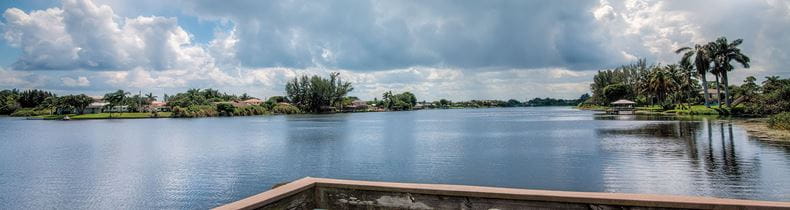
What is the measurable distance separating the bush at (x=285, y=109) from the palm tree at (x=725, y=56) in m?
103

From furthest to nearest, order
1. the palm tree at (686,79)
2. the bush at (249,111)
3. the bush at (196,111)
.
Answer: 1. the bush at (249,111)
2. the bush at (196,111)
3. the palm tree at (686,79)

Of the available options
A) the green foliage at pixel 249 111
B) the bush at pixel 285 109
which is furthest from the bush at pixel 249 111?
the bush at pixel 285 109

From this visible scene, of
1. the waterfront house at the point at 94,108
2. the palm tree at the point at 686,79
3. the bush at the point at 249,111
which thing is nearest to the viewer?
the palm tree at the point at 686,79

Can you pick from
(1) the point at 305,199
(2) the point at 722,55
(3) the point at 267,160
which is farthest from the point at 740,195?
(2) the point at 722,55

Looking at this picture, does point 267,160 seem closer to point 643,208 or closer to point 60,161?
point 60,161

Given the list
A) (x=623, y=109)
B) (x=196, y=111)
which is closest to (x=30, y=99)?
(x=196, y=111)

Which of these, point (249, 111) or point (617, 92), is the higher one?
point (617, 92)

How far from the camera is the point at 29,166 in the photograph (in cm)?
2309

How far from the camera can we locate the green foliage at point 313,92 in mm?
140375

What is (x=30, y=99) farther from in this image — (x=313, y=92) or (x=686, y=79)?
(x=686, y=79)

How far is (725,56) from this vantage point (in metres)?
64.6

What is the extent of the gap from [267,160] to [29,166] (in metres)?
11.6

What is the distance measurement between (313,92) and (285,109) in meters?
10.4

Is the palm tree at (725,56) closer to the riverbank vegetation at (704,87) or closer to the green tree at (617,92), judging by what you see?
the riverbank vegetation at (704,87)
